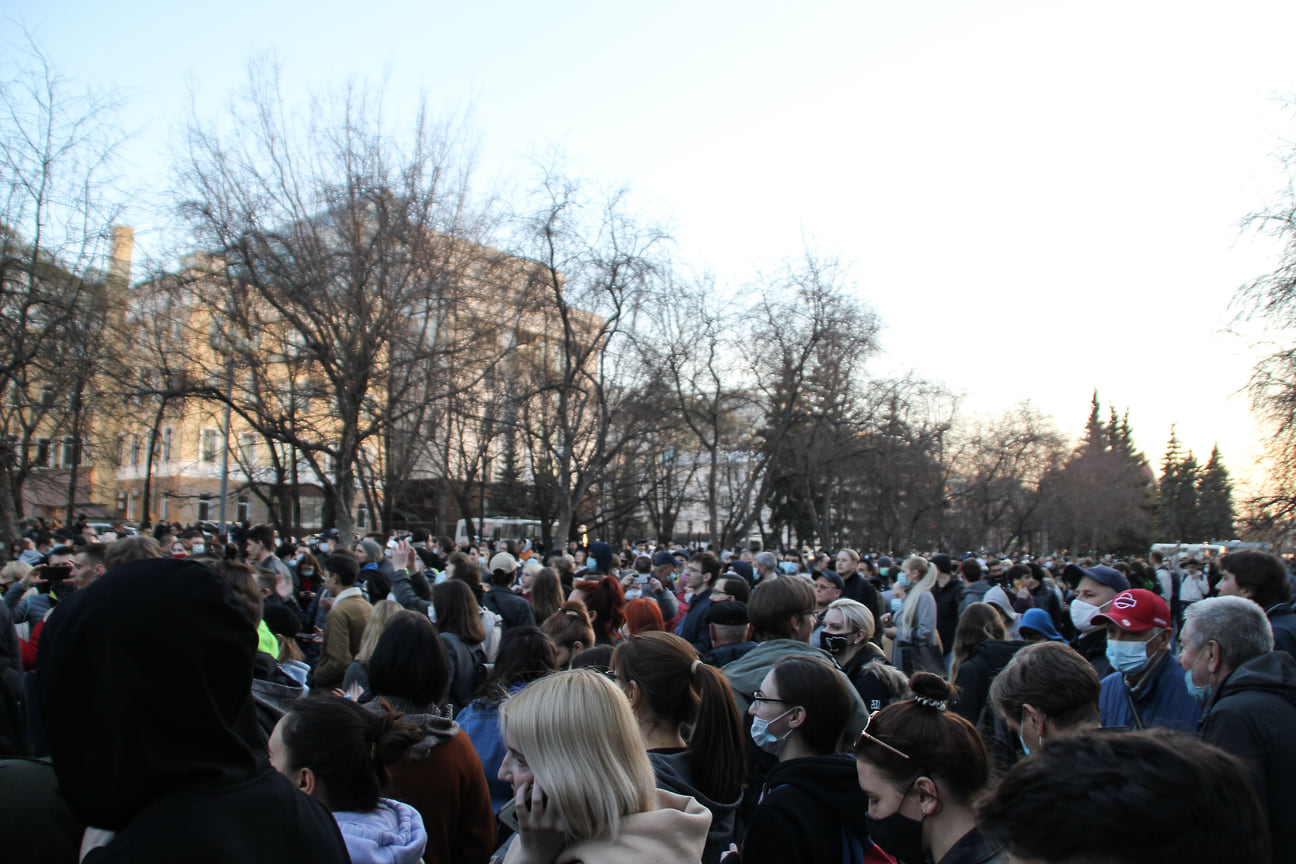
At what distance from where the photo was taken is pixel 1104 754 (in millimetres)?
1183

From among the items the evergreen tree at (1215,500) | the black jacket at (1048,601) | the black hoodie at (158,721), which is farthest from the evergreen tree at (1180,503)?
the black hoodie at (158,721)

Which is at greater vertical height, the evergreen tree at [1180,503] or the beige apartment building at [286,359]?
the beige apartment building at [286,359]

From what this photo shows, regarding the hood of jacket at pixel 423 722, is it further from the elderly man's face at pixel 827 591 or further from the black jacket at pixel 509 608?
the elderly man's face at pixel 827 591

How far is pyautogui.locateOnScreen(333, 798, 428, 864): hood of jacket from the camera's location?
2.54 m

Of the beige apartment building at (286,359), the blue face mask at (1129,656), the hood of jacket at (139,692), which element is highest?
the beige apartment building at (286,359)

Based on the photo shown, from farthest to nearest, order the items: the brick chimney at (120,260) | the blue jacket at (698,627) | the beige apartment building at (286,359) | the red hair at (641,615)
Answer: the beige apartment building at (286,359) → the brick chimney at (120,260) → the blue jacket at (698,627) → the red hair at (641,615)

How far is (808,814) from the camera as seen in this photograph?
285 cm

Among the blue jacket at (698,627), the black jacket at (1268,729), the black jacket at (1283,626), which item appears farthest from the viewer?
the blue jacket at (698,627)

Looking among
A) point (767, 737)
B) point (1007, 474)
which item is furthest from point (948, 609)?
point (1007, 474)

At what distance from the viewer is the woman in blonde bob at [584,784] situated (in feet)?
6.89

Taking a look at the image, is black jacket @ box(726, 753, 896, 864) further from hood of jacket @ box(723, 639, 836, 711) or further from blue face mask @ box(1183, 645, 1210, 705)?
blue face mask @ box(1183, 645, 1210, 705)

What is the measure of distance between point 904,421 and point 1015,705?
4291cm

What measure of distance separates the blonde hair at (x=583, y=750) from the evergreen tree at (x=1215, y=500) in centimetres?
2086

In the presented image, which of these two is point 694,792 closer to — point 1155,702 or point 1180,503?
point 1155,702
